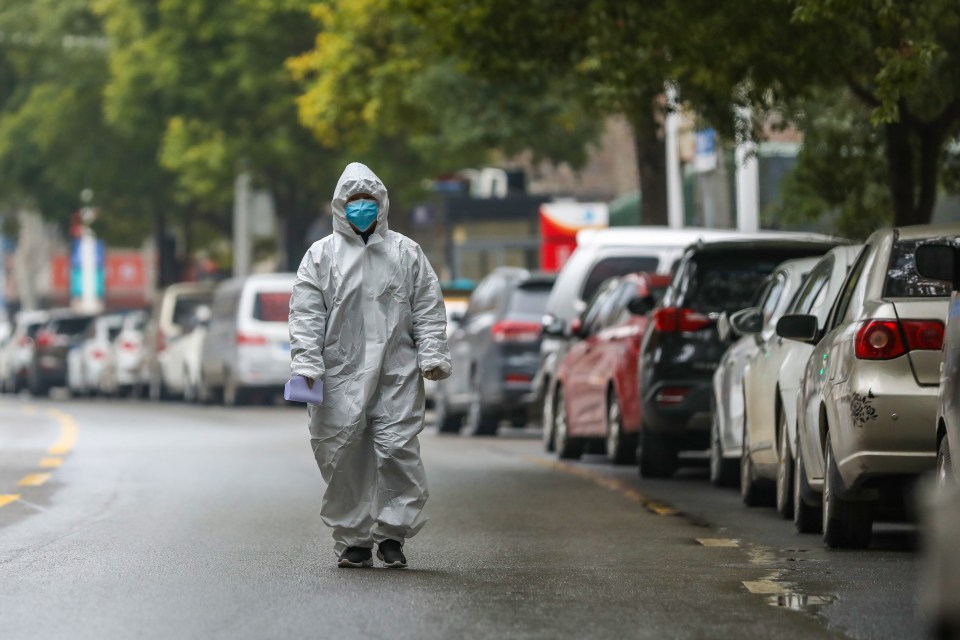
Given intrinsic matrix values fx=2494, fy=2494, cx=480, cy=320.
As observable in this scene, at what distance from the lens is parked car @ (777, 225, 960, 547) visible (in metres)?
10.5

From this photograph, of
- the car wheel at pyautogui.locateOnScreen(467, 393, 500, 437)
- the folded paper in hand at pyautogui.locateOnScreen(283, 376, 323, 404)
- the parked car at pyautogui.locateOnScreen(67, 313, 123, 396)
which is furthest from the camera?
the parked car at pyautogui.locateOnScreen(67, 313, 123, 396)

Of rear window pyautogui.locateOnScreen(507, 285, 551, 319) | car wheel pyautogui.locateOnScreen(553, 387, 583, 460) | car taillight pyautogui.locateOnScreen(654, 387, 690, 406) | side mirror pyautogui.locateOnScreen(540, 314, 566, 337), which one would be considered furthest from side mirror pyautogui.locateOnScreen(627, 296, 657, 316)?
A: rear window pyautogui.locateOnScreen(507, 285, 551, 319)

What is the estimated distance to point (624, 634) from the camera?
26.5ft

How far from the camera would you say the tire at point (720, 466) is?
51.4 ft

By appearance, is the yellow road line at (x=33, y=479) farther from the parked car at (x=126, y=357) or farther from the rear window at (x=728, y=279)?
the parked car at (x=126, y=357)

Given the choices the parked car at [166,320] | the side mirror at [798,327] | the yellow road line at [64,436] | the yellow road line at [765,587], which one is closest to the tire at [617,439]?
the yellow road line at [64,436]

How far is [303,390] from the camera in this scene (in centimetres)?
1020

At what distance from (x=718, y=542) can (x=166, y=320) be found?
92.1 feet

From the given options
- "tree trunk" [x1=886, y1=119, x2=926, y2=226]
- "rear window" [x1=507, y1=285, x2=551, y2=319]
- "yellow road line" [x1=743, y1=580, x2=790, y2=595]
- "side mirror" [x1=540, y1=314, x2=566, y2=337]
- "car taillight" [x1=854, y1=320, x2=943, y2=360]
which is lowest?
"yellow road line" [x1=743, y1=580, x2=790, y2=595]

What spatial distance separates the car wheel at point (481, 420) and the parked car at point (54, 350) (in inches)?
853

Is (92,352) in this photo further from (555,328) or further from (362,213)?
(362,213)

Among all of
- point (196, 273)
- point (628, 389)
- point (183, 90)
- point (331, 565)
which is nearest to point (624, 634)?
point (331, 565)

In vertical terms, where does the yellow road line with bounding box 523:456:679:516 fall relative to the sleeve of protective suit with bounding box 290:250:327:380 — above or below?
below

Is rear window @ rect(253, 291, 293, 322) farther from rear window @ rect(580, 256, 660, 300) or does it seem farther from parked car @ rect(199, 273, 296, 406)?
rear window @ rect(580, 256, 660, 300)
